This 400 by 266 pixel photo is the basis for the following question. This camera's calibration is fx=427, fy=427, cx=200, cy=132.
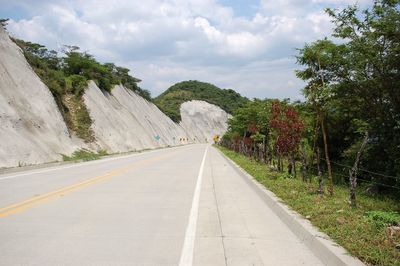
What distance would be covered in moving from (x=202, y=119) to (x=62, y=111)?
9778cm

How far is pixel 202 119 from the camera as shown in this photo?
141 metres

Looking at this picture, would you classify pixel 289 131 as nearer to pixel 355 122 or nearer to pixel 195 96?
pixel 355 122

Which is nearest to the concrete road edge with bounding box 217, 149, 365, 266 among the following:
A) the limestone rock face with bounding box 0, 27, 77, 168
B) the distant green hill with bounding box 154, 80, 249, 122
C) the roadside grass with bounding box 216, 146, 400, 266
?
the roadside grass with bounding box 216, 146, 400, 266

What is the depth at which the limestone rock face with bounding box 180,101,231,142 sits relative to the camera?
135225mm

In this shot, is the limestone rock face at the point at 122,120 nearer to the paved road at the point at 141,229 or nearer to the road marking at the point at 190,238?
the paved road at the point at 141,229

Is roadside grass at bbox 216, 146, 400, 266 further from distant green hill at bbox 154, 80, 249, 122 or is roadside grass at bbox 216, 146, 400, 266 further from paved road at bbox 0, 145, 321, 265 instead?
distant green hill at bbox 154, 80, 249, 122

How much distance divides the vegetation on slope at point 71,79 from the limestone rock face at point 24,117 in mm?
4393

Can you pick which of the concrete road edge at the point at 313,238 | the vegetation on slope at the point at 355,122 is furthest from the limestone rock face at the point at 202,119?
the concrete road edge at the point at 313,238

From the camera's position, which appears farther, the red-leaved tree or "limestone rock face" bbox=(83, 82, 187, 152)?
"limestone rock face" bbox=(83, 82, 187, 152)

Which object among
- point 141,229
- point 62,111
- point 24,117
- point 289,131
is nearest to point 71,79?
point 62,111

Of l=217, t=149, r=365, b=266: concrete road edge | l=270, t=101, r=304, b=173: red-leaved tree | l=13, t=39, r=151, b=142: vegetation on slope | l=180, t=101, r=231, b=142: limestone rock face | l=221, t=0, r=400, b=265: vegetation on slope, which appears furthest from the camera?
l=180, t=101, r=231, b=142: limestone rock face

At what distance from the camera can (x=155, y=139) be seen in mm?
74750

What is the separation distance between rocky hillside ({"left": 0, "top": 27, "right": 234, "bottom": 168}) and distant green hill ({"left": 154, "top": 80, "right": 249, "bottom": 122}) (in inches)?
1939

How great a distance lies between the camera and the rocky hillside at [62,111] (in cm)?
2922
